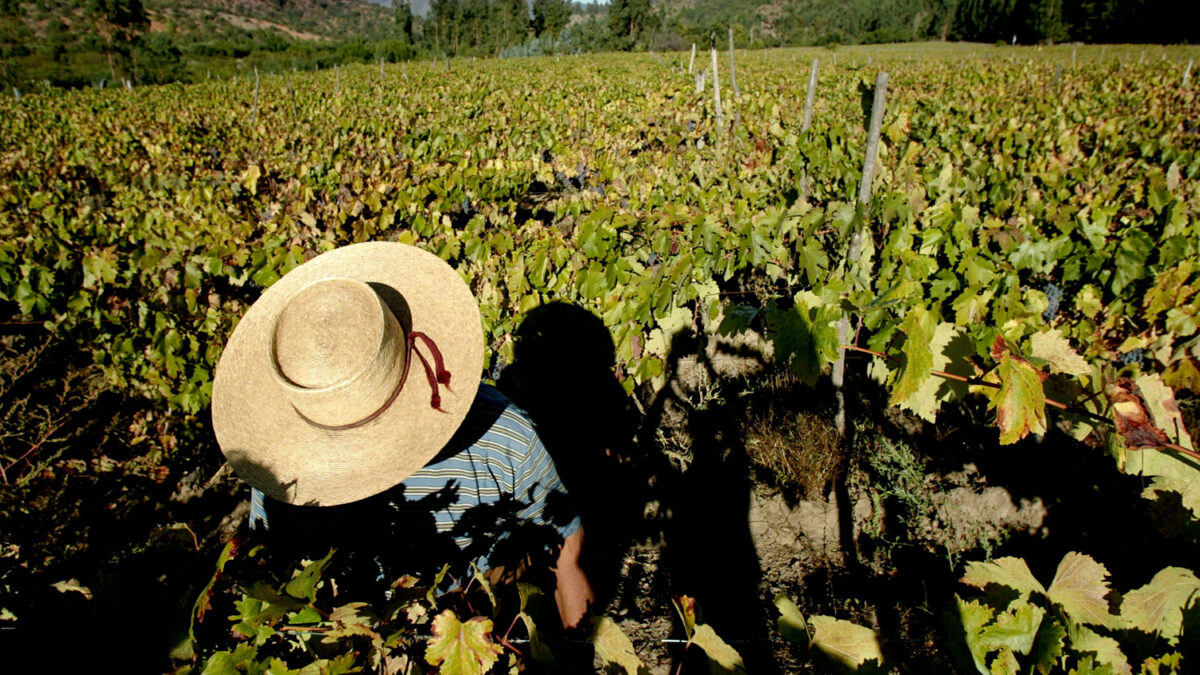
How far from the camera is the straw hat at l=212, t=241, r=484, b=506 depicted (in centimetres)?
136

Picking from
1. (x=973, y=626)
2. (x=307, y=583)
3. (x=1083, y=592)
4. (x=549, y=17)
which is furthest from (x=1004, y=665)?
(x=549, y=17)

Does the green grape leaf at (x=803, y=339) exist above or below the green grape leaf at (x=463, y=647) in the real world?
above

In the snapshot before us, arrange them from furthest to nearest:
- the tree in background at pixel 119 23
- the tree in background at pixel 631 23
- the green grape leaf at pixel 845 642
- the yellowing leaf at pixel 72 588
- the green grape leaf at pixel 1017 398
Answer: the tree in background at pixel 631 23 → the tree in background at pixel 119 23 → the green grape leaf at pixel 1017 398 → the green grape leaf at pixel 845 642 → the yellowing leaf at pixel 72 588

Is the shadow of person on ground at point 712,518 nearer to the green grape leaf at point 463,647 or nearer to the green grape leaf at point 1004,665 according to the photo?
the green grape leaf at point 1004,665

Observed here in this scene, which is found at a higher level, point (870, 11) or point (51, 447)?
point (870, 11)

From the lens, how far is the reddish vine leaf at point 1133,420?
44.6 inches

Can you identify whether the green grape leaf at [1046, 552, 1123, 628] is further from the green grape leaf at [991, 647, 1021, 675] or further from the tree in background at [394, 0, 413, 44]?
the tree in background at [394, 0, 413, 44]

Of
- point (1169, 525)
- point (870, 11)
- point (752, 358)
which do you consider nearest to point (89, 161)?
point (752, 358)

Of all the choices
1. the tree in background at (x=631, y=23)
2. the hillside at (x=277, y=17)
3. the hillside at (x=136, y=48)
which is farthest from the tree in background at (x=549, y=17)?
the hillside at (x=277, y=17)

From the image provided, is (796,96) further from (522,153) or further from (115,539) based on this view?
(115,539)

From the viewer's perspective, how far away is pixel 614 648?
3.29 ft

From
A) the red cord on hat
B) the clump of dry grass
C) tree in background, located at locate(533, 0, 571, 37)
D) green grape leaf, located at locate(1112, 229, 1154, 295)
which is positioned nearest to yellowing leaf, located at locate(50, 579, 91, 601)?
the red cord on hat

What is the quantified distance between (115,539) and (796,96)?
1670cm

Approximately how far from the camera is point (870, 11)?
103 meters
